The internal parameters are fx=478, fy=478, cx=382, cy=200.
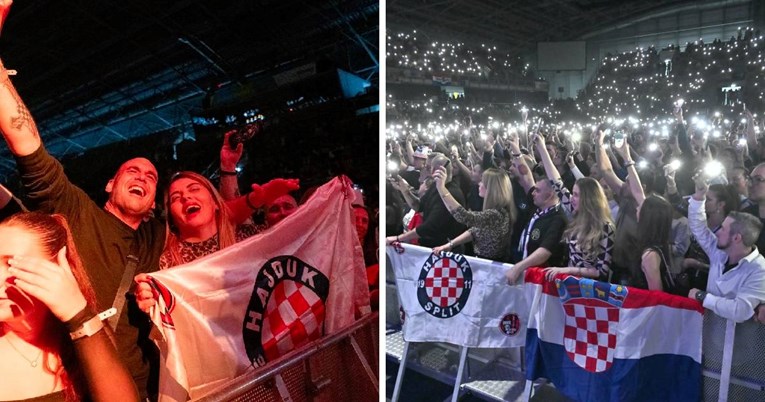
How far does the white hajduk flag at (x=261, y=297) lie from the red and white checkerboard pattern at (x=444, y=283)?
511 mm

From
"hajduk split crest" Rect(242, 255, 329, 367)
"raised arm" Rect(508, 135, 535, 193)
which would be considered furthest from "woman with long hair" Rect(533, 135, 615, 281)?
"hajduk split crest" Rect(242, 255, 329, 367)

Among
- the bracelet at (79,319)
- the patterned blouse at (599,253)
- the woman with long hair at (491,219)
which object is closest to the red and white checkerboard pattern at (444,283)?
the woman with long hair at (491,219)

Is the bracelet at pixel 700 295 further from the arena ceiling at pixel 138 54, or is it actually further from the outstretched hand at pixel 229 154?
the outstretched hand at pixel 229 154

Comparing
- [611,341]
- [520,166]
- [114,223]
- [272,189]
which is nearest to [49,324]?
[114,223]

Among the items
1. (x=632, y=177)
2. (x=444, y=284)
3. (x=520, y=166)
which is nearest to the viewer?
(x=632, y=177)

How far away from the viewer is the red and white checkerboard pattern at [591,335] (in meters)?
2.24

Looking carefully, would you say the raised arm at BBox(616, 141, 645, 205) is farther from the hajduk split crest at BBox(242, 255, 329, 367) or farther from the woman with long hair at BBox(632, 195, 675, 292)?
the hajduk split crest at BBox(242, 255, 329, 367)

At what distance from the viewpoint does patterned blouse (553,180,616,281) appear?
2.27 metres

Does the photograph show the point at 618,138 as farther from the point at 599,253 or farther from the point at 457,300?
the point at 457,300

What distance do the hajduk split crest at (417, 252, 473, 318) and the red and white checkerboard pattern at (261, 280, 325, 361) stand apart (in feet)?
2.67

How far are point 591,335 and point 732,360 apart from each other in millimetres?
545

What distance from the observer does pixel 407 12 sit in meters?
2.68

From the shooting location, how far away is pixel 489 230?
107 inches

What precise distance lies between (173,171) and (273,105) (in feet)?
1.74
